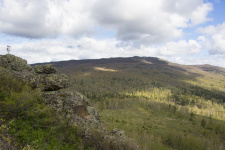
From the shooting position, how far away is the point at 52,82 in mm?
18781

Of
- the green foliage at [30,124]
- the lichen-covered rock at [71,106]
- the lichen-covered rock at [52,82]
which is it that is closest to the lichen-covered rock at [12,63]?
the lichen-covered rock at [52,82]

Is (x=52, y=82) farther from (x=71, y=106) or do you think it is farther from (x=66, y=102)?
(x=71, y=106)

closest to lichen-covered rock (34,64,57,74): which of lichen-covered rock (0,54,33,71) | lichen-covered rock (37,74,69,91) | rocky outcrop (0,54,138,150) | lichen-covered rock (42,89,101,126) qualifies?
rocky outcrop (0,54,138,150)

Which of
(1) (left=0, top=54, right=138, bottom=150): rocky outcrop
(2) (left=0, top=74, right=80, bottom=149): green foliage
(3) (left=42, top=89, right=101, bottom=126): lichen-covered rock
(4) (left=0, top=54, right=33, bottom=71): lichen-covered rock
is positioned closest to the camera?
(2) (left=0, top=74, right=80, bottom=149): green foliage

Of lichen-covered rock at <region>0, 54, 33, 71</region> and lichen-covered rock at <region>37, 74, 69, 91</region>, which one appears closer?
lichen-covered rock at <region>37, 74, 69, 91</region>

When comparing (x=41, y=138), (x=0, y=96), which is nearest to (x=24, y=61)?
(x=0, y=96)

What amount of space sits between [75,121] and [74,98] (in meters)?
3.28

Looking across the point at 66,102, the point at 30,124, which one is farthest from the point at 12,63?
the point at 30,124

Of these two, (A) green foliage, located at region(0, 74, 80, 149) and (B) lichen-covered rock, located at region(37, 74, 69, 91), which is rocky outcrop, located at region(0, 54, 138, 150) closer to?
(B) lichen-covered rock, located at region(37, 74, 69, 91)

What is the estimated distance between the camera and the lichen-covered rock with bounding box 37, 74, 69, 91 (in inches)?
731

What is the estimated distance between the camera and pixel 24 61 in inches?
886

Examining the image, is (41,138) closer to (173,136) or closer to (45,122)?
(45,122)

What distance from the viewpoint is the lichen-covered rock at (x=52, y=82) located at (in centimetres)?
1856

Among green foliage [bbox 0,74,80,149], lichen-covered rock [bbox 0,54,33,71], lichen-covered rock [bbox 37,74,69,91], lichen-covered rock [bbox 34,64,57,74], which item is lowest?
green foliage [bbox 0,74,80,149]
